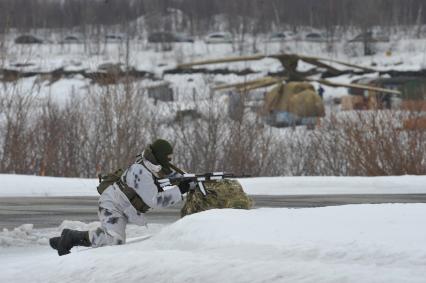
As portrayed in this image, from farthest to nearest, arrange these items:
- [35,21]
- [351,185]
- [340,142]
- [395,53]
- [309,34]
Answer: [35,21], [309,34], [395,53], [340,142], [351,185]

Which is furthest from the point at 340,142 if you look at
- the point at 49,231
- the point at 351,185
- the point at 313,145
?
the point at 49,231

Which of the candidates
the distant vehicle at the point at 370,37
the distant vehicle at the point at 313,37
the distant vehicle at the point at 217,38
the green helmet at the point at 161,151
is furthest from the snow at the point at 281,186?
the distant vehicle at the point at 313,37

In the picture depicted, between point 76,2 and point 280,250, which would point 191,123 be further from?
point 76,2

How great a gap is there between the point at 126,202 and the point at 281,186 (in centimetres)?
1388

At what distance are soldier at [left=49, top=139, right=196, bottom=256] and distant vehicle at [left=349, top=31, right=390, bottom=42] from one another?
96.3 metres

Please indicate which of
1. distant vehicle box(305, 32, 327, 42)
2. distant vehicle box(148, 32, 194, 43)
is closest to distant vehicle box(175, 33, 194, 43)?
distant vehicle box(148, 32, 194, 43)

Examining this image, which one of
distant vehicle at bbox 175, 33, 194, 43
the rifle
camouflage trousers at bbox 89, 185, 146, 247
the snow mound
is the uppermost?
distant vehicle at bbox 175, 33, 194, 43

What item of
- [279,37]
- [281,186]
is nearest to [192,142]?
[281,186]

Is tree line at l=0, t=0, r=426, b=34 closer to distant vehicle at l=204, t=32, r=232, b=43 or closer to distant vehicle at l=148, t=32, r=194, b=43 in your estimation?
distant vehicle at l=204, t=32, r=232, b=43

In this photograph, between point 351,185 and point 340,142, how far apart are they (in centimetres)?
1322

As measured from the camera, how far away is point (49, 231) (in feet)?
47.8

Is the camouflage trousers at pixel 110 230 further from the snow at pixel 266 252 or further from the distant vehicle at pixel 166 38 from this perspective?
the distant vehicle at pixel 166 38

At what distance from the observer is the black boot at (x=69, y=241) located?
11078 mm

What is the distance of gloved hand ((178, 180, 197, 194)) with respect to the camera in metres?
11.1
